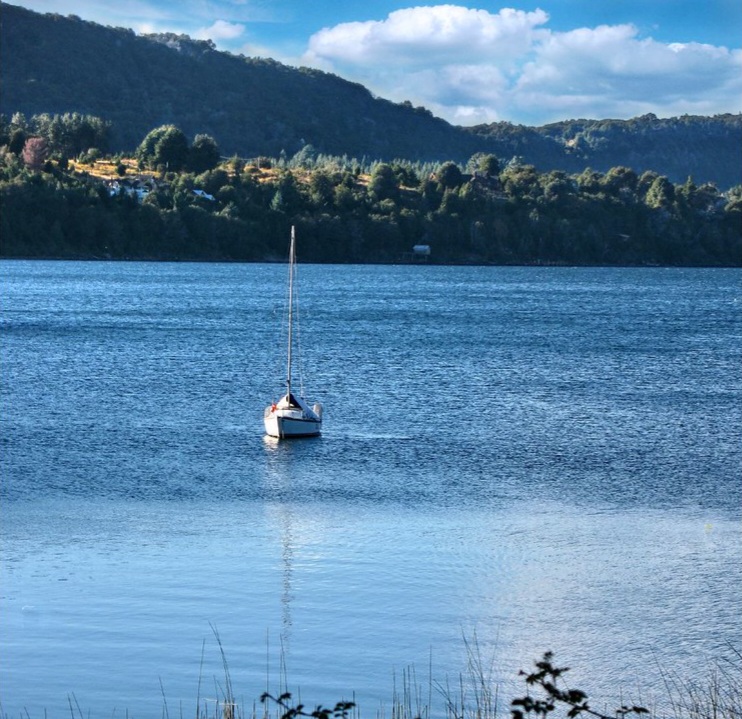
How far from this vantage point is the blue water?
1705cm

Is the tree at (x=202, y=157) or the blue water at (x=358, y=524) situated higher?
the tree at (x=202, y=157)

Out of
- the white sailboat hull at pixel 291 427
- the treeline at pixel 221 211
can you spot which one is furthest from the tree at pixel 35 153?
the white sailboat hull at pixel 291 427

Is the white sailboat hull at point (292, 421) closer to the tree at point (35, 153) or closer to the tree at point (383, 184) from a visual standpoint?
the tree at point (35, 153)

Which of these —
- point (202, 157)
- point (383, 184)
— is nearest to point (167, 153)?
point (202, 157)

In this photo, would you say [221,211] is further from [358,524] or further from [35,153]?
[358,524]

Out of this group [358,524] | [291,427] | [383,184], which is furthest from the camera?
[383,184]

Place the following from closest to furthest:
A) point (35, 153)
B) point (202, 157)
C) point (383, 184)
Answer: point (35, 153) → point (383, 184) → point (202, 157)

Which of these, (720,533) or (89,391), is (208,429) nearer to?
(89,391)

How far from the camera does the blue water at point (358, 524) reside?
55.9 feet

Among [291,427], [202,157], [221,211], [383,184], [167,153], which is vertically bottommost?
[291,427]

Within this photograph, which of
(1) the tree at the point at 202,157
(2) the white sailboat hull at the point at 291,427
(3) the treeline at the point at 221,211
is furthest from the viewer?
(1) the tree at the point at 202,157

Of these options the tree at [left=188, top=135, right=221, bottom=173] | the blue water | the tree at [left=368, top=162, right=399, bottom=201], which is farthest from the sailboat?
the tree at [left=188, top=135, right=221, bottom=173]

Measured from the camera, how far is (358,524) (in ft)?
82.8

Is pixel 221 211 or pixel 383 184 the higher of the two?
pixel 383 184
